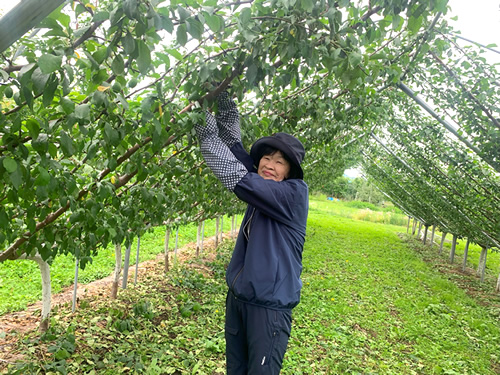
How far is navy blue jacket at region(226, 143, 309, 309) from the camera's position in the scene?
171 centimetres

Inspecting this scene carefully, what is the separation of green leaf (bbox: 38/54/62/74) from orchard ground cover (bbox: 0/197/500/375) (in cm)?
321

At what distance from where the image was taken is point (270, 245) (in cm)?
177

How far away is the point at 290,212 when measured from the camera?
6.01 ft

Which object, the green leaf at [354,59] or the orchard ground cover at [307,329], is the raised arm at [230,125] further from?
the orchard ground cover at [307,329]

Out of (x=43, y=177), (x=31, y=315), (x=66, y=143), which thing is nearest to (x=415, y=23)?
(x=66, y=143)

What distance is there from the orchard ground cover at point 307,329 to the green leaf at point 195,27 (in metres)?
3.31

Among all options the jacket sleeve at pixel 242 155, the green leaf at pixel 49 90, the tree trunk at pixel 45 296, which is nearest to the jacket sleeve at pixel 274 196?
the jacket sleeve at pixel 242 155

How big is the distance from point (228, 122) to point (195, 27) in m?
0.89

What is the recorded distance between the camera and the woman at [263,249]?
5.60 ft

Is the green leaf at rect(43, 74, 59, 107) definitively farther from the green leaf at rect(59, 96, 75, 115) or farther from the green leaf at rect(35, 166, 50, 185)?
the green leaf at rect(35, 166, 50, 185)

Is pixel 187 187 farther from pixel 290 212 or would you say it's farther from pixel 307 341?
pixel 307 341

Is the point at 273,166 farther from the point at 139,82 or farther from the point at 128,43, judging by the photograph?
the point at 128,43

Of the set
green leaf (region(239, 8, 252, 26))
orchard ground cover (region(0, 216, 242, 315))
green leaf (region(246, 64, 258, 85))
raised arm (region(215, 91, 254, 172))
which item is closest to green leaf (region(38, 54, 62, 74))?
green leaf (region(239, 8, 252, 26))

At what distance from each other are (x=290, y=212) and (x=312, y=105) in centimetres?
159
